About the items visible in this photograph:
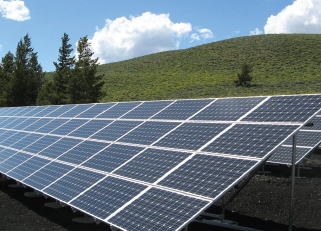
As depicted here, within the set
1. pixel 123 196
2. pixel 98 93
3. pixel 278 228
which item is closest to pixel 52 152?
pixel 123 196

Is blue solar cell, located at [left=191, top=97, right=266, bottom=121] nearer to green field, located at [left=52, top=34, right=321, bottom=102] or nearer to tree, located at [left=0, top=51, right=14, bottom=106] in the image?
green field, located at [left=52, top=34, right=321, bottom=102]

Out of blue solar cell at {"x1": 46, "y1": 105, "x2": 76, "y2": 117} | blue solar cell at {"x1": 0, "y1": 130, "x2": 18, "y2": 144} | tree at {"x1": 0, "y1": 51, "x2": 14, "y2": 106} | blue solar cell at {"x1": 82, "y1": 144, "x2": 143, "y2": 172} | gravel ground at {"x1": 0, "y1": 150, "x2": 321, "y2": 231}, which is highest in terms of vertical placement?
tree at {"x1": 0, "y1": 51, "x2": 14, "y2": 106}

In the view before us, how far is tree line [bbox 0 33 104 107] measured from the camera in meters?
45.1

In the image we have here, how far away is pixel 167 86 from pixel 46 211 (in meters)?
59.6

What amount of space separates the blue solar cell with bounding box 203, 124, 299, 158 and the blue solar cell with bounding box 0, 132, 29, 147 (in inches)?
441

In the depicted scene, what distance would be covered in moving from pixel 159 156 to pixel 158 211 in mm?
2192

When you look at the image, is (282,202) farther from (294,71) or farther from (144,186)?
(294,71)

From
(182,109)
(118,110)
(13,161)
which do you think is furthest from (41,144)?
(182,109)

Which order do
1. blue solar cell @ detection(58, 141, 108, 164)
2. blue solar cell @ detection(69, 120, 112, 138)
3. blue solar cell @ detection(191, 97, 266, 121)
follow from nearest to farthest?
blue solar cell @ detection(191, 97, 266, 121) → blue solar cell @ detection(58, 141, 108, 164) → blue solar cell @ detection(69, 120, 112, 138)

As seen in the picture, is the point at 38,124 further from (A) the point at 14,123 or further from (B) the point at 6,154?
(A) the point at 14,123

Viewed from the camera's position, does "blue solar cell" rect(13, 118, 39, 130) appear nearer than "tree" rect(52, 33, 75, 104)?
Yes

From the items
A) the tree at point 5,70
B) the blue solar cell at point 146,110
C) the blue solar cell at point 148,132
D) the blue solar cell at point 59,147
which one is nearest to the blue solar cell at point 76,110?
the blue solar cell at point 59,147

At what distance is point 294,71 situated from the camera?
73.7 m

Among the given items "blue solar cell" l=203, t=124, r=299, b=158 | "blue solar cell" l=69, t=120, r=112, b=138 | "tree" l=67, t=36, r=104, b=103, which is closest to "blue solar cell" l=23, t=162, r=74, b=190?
"blue solar cell" l=69, t=120, r=112, b=138
